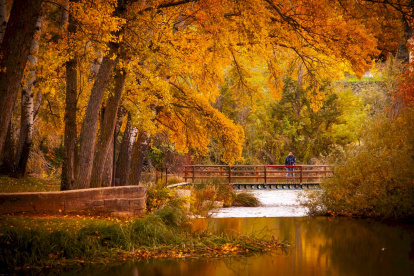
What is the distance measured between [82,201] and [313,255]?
453 cm

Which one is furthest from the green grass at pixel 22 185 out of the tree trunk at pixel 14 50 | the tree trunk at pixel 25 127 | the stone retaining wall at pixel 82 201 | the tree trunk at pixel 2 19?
the tree trunk at pixel 14 50

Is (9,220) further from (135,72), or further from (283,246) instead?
(135,72)

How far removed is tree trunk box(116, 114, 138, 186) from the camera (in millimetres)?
15227

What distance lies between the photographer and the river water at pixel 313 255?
8602 mm

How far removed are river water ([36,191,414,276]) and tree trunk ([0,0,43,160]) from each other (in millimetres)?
2527

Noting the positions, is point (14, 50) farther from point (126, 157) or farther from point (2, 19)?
point (126, 157)

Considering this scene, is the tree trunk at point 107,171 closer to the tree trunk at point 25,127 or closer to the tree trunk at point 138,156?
the tree trunk at point 138,156

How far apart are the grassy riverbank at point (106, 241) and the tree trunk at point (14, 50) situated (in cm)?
151

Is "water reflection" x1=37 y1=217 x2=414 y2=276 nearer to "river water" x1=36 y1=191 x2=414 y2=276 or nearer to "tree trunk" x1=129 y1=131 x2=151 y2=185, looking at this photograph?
"river water" x1=36 y1=191 x2=414 y2=276

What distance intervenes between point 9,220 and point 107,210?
2689 millimetres

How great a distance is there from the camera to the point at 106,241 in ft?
29.9

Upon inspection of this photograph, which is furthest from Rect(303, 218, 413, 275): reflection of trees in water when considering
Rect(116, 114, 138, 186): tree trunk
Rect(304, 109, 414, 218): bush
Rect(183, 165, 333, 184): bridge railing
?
Rect(183, 165, 333, 184): bridge railing

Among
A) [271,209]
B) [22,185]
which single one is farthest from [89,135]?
[271,209]

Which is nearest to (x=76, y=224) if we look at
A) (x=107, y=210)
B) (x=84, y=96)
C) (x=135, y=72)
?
(x=107, y=210)
